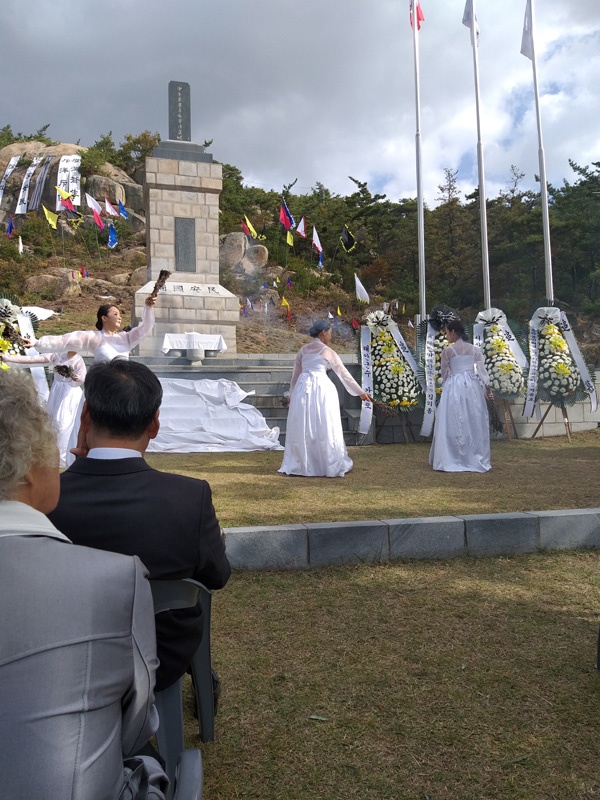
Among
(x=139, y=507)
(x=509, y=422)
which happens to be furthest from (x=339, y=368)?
(x=139, y=507)

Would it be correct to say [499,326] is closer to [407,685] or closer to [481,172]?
→ [481,172]

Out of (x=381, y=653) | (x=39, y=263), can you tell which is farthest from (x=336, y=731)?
(x=39, y=263)

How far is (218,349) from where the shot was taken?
16.0 metres

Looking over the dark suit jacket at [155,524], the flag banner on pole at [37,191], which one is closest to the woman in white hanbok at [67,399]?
the dark suit jacket at [155,524]

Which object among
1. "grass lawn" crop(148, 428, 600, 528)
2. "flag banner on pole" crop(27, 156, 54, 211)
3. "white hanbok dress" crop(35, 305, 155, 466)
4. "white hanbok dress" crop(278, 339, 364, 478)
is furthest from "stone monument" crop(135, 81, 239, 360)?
"flag banner on pole" crop(27, 156, 54, 211)

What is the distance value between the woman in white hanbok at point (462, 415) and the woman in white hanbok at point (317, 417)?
1306 millimetres

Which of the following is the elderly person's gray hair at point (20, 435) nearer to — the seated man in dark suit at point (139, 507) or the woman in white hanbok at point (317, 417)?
the seated man in dark suit at point (139, 507)

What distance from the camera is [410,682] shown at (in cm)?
287

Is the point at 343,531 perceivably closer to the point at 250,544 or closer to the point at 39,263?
the point at 250,544

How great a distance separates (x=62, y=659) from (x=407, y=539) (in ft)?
12.0

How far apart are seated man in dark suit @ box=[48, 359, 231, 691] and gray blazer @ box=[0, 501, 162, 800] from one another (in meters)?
0.63

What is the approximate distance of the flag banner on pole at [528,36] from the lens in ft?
57.5

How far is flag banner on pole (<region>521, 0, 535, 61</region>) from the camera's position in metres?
17.5

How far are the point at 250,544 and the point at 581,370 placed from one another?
357 inches
